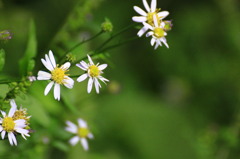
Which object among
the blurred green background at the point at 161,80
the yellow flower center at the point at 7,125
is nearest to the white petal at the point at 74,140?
the blurred green background at the point at 161,80

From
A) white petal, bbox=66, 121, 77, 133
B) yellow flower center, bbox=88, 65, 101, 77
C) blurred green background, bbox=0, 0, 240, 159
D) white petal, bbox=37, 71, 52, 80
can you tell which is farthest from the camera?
blurred green background, bbox=0, 0, 240, 159

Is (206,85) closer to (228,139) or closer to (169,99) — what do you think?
(169,99)

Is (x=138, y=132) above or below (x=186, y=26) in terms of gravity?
below

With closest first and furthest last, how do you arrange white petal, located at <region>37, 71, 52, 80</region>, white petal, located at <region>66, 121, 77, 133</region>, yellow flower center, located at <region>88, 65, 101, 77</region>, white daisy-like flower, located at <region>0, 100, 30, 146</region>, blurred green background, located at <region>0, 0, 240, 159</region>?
white daisy-like flower, located at <region>0, 100, 30, 146</region> → white petal, located at <region>37, 71, 52, 80</region> → yellow flower center, located at <region>88, 65, 101, 77</region> → white petal, located at <region>66, 121, 77, 133</region> → blurred green background, located at <region>0, 0, 240, 159</region>

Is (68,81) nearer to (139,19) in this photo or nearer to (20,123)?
(20,123)

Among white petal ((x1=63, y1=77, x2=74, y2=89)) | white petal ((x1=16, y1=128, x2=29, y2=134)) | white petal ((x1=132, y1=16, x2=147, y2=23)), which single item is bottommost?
white petal ((x1=16, y1=128, x2=29, y2=134))

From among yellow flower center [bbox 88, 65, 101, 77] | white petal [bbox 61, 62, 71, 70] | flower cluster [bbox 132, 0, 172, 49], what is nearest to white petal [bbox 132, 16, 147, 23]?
flower cluster [bbox 132, 0, 172, 49]

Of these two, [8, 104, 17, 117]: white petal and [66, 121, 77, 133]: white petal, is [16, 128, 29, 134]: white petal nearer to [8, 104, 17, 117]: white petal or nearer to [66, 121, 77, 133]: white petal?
[8, 104, 17, 117]: white petal

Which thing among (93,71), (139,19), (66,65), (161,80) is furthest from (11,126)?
(161,80)

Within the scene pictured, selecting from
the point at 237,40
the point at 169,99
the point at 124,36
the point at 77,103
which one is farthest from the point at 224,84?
the point at 77,103
